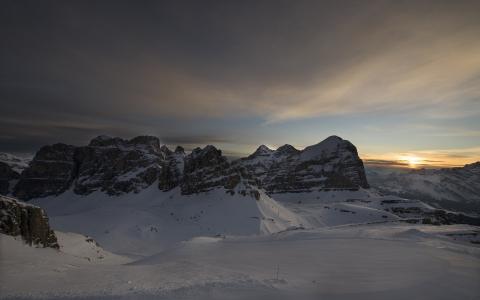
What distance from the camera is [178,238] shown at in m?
56.2

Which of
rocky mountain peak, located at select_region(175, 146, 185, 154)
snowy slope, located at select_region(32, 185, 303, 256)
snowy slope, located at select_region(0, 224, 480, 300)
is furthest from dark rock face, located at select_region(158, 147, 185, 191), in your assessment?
snowy slope, located at select_region(0, 224, 480, 300)

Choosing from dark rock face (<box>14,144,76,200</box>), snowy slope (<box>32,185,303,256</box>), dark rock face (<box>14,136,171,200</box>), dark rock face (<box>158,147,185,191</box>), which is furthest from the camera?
dark rock face (<box>14,144,76,200</box>)

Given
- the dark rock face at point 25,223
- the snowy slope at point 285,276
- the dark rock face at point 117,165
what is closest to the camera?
the snowy slope at point 285,276

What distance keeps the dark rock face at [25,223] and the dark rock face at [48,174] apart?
14645 cm

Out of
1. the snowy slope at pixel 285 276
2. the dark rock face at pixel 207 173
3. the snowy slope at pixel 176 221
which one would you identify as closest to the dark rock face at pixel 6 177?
the snowy slope at pixel 176 221

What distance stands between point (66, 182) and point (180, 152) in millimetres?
71211

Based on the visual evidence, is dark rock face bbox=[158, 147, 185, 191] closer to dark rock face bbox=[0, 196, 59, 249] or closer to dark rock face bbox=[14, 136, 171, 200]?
dark rock face bbox=[14, 136, 171, 200]

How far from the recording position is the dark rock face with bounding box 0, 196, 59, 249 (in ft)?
65.6

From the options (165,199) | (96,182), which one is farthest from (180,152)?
(96,182)

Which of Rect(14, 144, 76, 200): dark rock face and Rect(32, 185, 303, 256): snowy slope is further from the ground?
Rect(14, 144, 76, 200): dark rock face

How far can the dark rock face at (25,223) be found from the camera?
19984mm

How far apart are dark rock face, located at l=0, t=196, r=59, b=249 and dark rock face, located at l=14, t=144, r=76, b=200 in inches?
5766

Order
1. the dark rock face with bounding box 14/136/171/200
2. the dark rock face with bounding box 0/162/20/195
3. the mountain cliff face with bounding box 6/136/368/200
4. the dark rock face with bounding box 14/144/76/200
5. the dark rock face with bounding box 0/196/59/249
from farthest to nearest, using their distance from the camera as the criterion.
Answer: the dark rock face with bounding box 0/162/20/195, the dark rock face with bounding box 14/144/76/200, the dark rock face with bounding box 14/136/171/200, the mountain cliff face with bounding box 6/136/368/200, the dark rock face with bounding box 0/196/59/249

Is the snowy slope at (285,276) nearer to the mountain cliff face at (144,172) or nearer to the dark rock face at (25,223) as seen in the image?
the dark rock face at (25,223)
